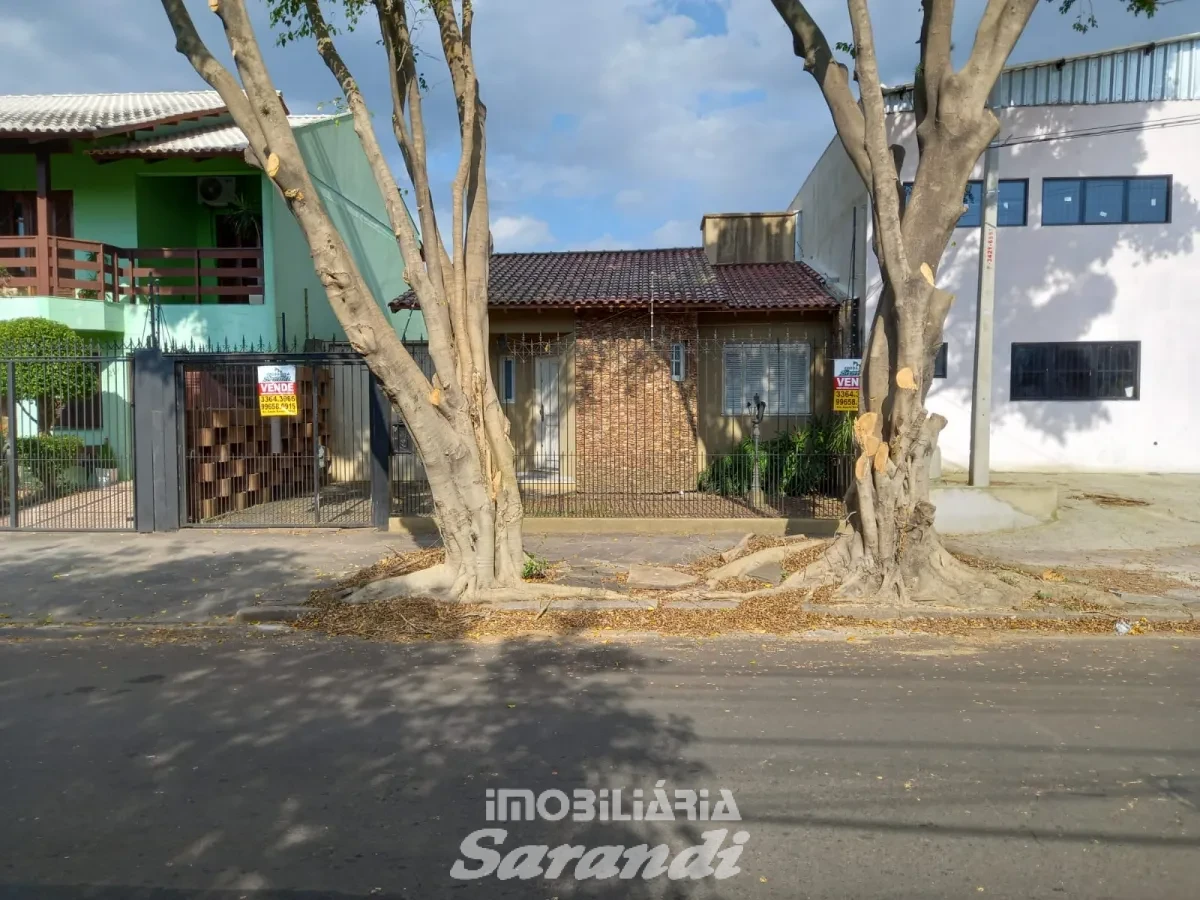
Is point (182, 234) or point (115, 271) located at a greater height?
point (182, 234)

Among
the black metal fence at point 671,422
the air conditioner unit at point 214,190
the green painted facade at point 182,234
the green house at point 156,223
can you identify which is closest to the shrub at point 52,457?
the green painted facade at point 182,234

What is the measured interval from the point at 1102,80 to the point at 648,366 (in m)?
8.49

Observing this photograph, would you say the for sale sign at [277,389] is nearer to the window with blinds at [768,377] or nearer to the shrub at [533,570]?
the shrub at [533,570]

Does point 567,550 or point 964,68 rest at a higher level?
point 964,68

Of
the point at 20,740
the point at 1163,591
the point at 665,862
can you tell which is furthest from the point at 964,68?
the point at 20,740

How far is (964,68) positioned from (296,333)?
44.1 ft

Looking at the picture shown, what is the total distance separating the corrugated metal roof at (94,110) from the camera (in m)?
15.5

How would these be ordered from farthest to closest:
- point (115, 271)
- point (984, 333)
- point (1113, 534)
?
1. point (115, 271)
2. point (1113, 534)
3. point (984, 333)

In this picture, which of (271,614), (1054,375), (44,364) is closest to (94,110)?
(44,364)

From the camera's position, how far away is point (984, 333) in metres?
10.6

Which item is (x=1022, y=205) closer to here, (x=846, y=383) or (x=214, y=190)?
(x=846, y=383)

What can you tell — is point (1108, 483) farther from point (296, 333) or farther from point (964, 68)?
point (296, 333)

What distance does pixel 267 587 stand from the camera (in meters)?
8.74

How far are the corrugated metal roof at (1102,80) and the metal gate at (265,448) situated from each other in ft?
34.5
